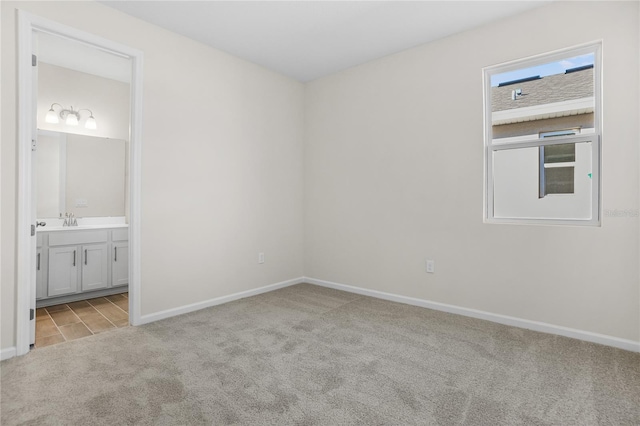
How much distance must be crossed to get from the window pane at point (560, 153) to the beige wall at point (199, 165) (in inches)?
111

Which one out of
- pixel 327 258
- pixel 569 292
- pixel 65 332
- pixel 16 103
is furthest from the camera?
pixel 327 258

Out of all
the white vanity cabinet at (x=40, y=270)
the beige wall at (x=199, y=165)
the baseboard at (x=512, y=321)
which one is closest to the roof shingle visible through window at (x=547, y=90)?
the baseboard at (x=512, y=321)

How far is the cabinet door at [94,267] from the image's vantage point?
3930mm

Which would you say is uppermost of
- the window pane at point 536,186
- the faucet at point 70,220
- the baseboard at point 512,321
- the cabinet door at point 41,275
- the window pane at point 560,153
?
the window pane at point 560,153

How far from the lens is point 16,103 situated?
2.36 m

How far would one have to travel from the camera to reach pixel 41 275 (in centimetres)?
361

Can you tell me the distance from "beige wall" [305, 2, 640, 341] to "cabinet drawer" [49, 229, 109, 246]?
2.53m

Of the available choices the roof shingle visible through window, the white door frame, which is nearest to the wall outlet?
the roof shingle visible through window

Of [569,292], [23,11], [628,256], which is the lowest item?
[569,292]

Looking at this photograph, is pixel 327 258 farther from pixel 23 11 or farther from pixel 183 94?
pixel 23 11

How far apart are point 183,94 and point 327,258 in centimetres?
251

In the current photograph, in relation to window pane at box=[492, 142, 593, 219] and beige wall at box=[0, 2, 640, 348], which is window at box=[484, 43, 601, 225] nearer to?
window pane at box=[492, 142, 593, 219]

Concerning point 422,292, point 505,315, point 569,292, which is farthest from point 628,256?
point 422,292

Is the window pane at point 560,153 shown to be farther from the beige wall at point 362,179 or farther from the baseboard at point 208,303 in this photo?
the baseboard at point 208,303
